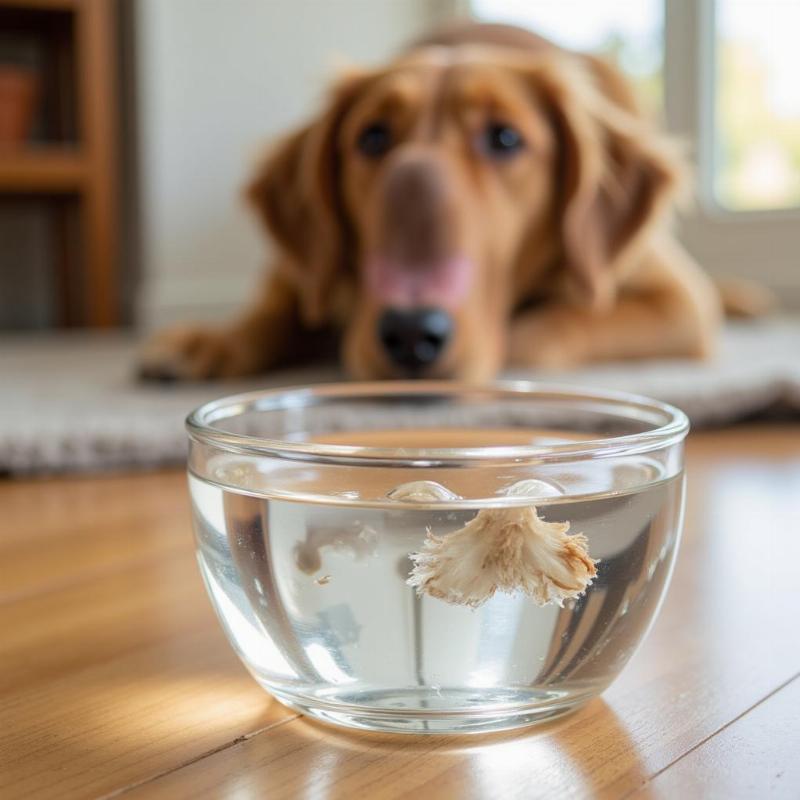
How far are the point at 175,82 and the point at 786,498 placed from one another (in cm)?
216

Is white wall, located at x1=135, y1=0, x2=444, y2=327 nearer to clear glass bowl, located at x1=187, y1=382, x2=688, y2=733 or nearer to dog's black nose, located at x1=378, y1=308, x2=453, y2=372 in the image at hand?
dog's black nose, located at x1=378, y1=308, x2=453, y2=372

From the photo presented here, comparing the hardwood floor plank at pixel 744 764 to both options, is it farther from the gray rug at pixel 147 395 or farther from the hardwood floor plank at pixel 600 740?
the gray rug at pixel 147 395

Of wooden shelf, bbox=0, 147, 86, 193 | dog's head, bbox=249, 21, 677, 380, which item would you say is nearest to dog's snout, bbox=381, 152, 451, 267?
dog's head, bbox=249, 21, 677, 380

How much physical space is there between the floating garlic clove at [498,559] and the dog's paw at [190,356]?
3.84 ft

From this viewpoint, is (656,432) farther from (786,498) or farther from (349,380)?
(349,380)

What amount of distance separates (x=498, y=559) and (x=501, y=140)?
1.13m

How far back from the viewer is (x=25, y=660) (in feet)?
1.70

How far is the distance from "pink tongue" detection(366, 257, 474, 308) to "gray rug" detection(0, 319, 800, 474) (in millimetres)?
200

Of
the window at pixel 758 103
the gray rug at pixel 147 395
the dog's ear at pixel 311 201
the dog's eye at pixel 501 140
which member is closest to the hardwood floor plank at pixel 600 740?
the gray rug at pixel 147 395

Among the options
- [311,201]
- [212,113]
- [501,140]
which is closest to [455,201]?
[501,140]

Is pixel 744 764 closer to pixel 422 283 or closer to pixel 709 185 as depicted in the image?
pixel 422 283

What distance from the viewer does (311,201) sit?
156cm

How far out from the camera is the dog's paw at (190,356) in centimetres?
152

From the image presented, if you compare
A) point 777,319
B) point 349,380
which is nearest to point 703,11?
point 777,319
